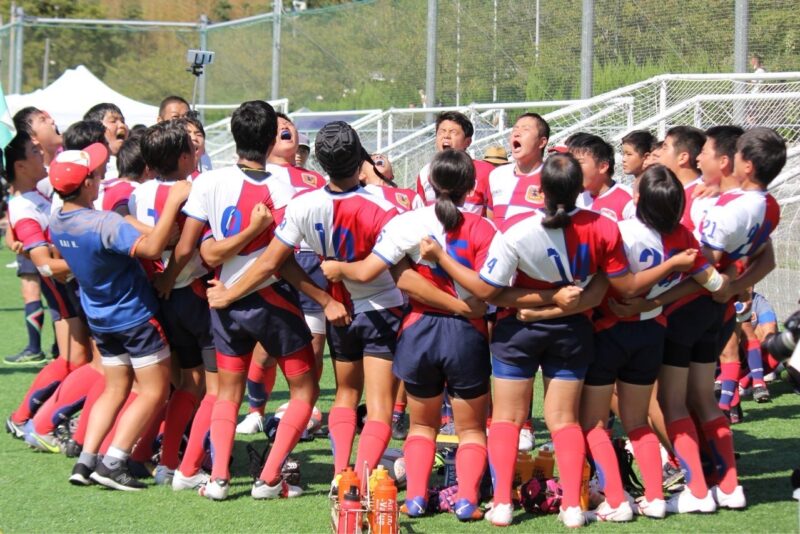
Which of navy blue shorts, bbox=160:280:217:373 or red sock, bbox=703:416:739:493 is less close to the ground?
navy blue shorts, bbox=160:280:217:373

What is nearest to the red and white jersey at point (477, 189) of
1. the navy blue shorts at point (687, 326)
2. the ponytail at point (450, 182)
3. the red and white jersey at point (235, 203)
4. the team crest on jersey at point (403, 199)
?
the team crest on jersey at point (403, 199)

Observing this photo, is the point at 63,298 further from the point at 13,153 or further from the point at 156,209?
the point at 156,209

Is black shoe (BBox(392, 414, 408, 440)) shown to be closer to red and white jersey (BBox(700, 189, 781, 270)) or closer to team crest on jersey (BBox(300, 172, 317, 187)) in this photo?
team crest on jersey (BBox(300, 172, 317, 187))

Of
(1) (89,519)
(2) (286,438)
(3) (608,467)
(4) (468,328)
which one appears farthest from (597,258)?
(1) (89,519)

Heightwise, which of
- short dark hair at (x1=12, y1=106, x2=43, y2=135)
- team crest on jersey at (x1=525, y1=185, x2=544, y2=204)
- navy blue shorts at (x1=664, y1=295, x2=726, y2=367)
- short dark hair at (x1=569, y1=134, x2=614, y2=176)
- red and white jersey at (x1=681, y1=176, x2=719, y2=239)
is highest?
short dark hair at (x1=12, y1=106, x2=43, y2=135)

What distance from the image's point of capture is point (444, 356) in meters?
5.07

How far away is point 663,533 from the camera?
487 cm

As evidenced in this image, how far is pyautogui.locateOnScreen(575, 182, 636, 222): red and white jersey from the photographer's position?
5867mm

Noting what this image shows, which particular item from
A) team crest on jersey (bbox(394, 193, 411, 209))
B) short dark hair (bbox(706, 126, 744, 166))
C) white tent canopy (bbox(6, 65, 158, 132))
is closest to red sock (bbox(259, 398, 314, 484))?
team crest on jersey (bbox(394, 193, 411, 209))

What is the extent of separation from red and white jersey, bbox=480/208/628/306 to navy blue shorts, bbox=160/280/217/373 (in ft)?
5.81

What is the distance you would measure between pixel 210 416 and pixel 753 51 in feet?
24.3

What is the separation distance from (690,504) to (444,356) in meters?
1.45

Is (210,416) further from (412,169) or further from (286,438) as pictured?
(412,169)

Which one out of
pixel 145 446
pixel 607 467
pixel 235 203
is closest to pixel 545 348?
pixel 607 467
